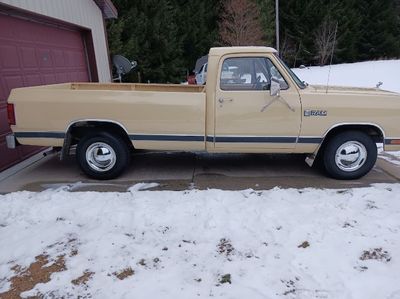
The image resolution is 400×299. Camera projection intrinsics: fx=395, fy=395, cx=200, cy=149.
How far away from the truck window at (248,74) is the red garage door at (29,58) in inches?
159

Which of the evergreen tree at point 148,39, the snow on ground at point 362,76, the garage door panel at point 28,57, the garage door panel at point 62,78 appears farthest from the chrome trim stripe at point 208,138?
the snow on ground at point 362,76

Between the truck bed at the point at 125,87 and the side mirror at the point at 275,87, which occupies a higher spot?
the side mirror at the point at 275,87

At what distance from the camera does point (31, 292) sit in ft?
10.9

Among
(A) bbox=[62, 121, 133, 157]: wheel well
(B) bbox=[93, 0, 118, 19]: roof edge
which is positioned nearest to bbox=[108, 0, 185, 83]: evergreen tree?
(B) bbox=[93, 0, 118, 19]: roof edge

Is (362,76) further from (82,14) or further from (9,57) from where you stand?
(9,57)

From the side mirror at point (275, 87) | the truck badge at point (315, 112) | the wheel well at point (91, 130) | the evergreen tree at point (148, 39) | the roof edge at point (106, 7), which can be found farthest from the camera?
the evergreen tree at point (148, 39)

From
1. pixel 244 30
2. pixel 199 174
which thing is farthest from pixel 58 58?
pixel 244 30

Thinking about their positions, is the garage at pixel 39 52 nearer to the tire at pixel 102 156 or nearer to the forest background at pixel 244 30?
the tire at pixel 102 156

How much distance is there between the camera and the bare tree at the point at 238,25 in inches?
1245

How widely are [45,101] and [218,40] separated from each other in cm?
2802

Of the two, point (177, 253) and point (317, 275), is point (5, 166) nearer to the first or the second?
point (177, 253)

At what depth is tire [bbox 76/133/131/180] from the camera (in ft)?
19.1

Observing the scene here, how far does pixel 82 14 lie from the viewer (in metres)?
10.8

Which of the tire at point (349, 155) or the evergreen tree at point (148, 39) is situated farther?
the evergreen tree at point (148, 39)
